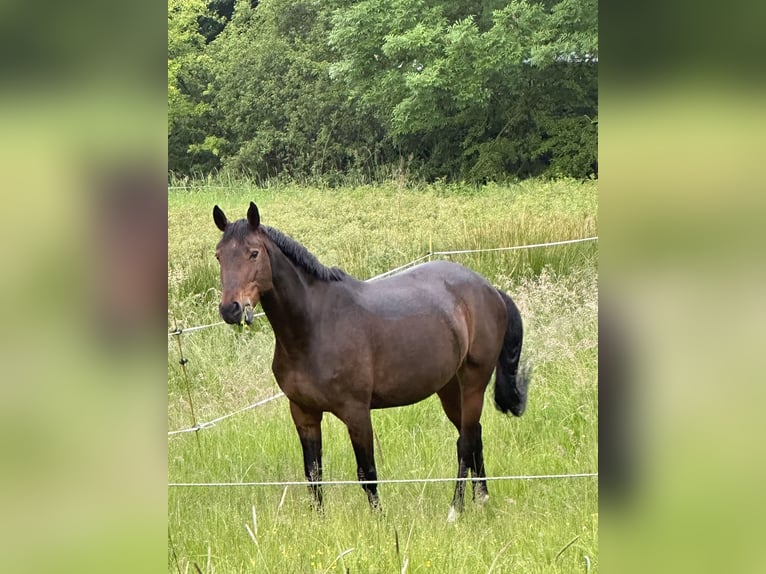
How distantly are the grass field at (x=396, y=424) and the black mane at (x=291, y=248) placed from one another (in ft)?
2.25

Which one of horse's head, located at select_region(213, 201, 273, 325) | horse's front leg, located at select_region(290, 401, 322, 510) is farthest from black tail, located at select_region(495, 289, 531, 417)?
horse's head, located at select_region(213, 201, 273, 325)

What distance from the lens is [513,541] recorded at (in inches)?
66.4

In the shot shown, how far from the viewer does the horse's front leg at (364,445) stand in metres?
2.16

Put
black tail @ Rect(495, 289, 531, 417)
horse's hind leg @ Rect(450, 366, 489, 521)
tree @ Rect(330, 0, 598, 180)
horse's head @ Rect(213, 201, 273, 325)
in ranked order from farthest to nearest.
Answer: tree @ Rect(330, 0, 598, 180), black tail @ Rect(495, 289, 531, 417), horse's hind leg @ Rect(450, 366, 489, 521), horse's head @ Rect(213, 201, 273, 325)

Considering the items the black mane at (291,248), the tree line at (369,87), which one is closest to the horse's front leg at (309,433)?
the black mane at (291,248)

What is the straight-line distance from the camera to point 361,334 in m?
2.21

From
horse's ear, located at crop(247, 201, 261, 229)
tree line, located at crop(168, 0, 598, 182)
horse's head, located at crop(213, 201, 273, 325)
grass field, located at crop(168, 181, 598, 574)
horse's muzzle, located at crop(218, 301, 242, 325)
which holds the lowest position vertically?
grass field, located at crop(168, 181, 598, 574)

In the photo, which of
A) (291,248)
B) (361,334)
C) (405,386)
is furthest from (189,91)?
(405,386)

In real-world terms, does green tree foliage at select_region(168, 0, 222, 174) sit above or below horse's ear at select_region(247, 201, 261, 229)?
above

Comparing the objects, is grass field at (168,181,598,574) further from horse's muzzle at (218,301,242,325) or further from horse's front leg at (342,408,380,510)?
horse's muzzle at (218,301,242,325)

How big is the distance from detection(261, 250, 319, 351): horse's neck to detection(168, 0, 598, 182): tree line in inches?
69.4

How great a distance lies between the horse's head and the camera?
182 cm

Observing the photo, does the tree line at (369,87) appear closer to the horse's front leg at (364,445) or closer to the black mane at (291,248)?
the black mane at (291,248)
